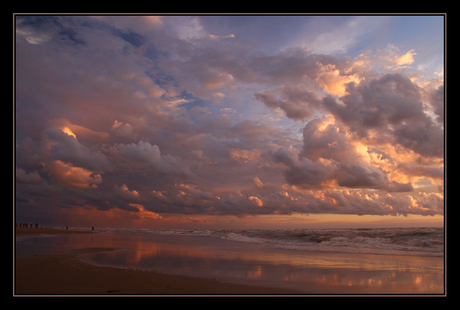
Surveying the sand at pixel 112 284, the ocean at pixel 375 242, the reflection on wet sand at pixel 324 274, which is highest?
the sand at pixel 112 284

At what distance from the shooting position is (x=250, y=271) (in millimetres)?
10375

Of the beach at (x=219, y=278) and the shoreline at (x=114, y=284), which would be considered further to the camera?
the beach at (x=219, y=278)

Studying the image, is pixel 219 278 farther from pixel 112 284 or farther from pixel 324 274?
pixel 324 274

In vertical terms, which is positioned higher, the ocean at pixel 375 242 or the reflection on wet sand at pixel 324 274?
the reflection on wet sand at pixel 324 274

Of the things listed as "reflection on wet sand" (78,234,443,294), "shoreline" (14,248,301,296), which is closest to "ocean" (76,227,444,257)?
"reflection on wet sand" (78,234,443,294)

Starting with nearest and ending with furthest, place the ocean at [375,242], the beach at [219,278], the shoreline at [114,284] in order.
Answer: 1. the shoreline at [114,284]
2. the beach at [219,278]
3. the ocean at [375,242]

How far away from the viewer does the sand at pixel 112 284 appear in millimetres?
7484

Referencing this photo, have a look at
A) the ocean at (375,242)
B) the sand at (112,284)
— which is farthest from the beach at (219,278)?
the ocean at (375,242)

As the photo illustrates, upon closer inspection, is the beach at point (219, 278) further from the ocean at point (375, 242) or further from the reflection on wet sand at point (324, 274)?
the ocean at point (375, 242)

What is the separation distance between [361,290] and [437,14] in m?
8.04

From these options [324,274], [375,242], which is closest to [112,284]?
[324,274]

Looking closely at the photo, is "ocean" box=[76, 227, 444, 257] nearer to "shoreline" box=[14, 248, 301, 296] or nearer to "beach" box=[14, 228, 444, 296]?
"beach" box=[14, 228, 444, 296]

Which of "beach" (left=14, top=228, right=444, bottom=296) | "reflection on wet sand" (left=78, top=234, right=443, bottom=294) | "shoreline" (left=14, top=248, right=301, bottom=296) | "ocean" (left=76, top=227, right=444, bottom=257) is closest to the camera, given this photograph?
"shoreline" (left=14, top=248, right=301, bottom=296)

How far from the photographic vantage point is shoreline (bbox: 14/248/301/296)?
748 cm
